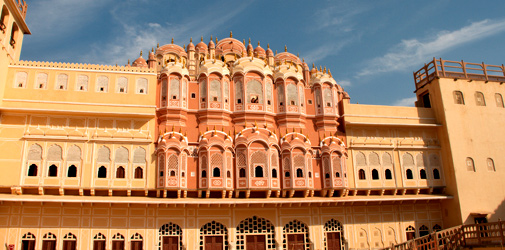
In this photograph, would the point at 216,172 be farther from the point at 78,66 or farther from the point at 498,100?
the point at 498,100

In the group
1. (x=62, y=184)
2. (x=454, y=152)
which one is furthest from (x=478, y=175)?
(x=62, y=184)

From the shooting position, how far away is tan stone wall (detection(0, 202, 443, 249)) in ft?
69.4

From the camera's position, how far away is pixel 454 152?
86.4 feet

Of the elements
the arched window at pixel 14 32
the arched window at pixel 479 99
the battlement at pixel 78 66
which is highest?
the arched window at pixel 14 32

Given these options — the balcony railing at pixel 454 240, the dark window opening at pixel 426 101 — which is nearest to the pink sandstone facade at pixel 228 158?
the dark window opening at pixel 426 101

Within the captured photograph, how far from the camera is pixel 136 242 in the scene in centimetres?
2194

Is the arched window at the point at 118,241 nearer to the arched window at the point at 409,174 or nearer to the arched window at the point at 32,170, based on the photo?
the arched window at the point at 32,170

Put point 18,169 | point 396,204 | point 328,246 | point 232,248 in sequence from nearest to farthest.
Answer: point 18,169 < point 232,248 < point 328,246 < point 396,204

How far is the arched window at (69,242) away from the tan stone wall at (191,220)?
8.1 inches

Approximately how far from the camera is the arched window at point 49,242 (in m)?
21.1

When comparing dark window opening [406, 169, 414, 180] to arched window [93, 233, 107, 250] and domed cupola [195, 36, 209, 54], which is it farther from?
domed cupola [195, 36, 209, 54]

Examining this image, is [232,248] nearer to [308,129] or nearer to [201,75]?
[308,129]

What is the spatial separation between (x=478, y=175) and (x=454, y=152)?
2.02 metres

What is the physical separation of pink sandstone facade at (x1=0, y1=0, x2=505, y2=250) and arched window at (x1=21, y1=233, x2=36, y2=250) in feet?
0.23
